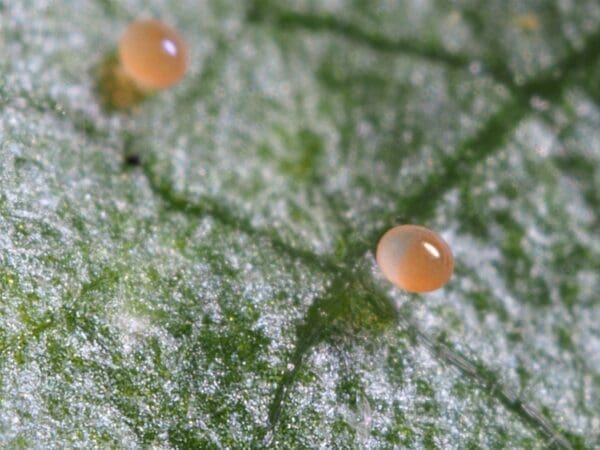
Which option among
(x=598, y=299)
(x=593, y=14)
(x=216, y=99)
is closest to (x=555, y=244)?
(x=598, y=299)

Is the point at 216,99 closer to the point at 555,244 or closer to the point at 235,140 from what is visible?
the point at 235,140

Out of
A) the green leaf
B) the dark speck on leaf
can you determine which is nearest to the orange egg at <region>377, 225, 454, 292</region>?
the green leaf

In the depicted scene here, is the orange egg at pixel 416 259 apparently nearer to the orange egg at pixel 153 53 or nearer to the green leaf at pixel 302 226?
the green leaf at pixel 302 226

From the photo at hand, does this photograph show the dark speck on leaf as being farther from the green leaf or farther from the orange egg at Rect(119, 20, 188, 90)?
the orange egg at Rect(119, 20, 188, 90)

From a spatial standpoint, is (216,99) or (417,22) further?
(417,22)

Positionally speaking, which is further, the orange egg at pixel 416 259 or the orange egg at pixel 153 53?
the orange egg at pixel 153 53

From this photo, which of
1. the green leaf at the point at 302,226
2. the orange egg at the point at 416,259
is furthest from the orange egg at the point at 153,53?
the orange egg at the point at 416,259
